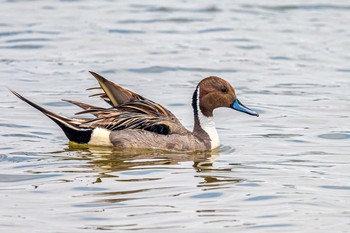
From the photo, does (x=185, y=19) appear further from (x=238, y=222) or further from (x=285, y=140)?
(x=238, y=222)

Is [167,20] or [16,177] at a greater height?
[167,20]

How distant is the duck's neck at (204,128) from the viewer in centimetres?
1183

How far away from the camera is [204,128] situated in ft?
39.3

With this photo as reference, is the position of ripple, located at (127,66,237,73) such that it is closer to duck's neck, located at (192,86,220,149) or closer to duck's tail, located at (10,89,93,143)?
duck's neck, located at (192,86,220,149)

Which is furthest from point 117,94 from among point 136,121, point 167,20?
point 167,20

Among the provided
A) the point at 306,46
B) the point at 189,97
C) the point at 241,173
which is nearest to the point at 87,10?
the point at 306,46

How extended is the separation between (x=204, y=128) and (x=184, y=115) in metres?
1.99

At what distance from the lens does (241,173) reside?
10.3m

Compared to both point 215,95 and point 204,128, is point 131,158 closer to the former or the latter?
point 204,128

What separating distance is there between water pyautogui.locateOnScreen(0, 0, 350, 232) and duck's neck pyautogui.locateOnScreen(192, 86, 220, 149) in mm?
187

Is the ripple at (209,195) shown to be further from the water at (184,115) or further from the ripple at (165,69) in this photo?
the ripple at (165,69)

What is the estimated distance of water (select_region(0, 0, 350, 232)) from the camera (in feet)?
28.3

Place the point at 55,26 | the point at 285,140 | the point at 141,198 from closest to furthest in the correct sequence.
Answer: the point at 141,198, the point at 285,140, the point at 55,26

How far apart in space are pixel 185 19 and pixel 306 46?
11.6 ft
